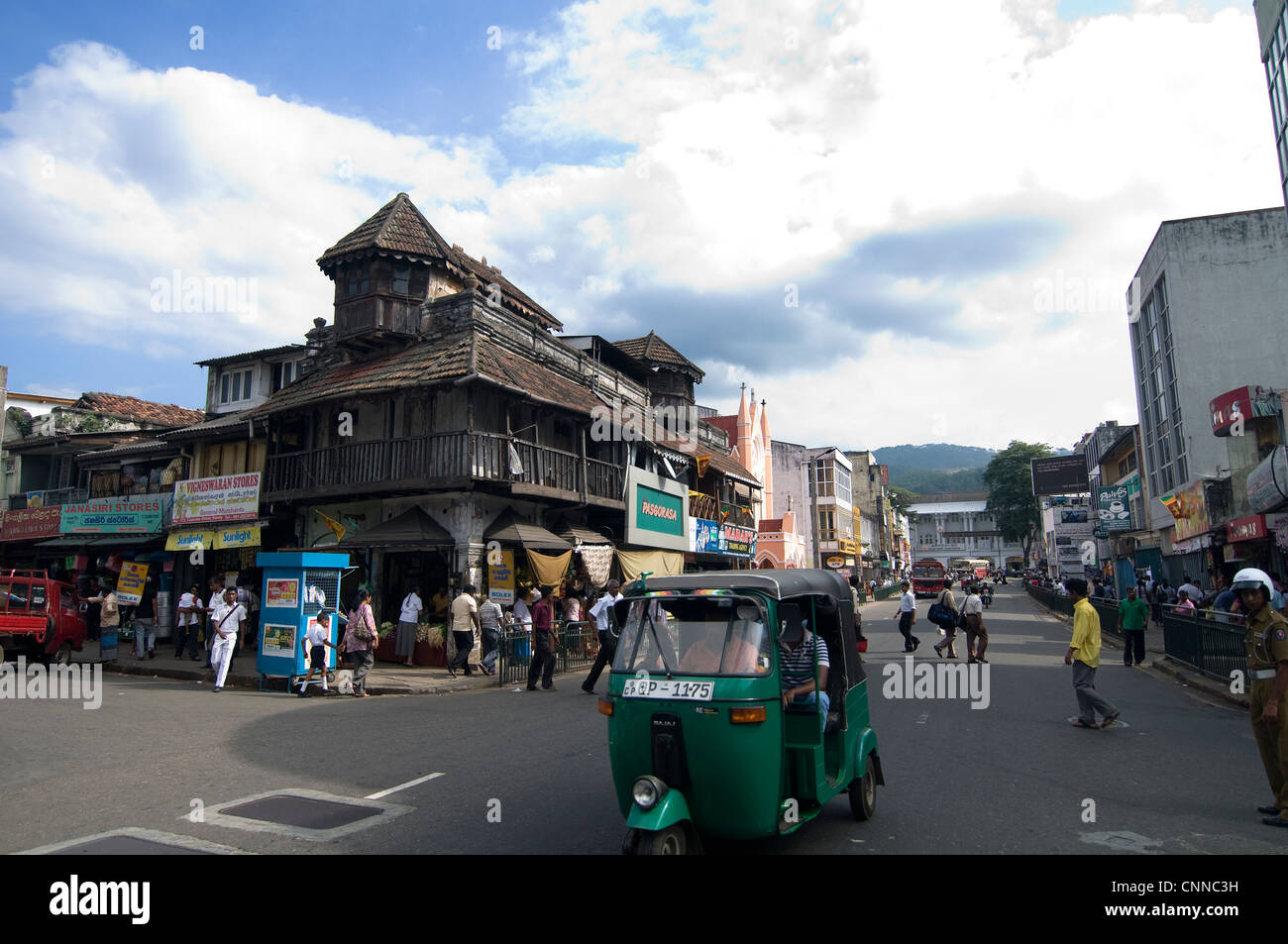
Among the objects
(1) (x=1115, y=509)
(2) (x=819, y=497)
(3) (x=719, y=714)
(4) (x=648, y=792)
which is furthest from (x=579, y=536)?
(2) (x=819, y=497)

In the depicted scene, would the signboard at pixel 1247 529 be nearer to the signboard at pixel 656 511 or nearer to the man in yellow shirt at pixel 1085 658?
the man in yellow shirt at pixel 1085 658

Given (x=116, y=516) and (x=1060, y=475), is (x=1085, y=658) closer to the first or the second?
(x=116, y=516)

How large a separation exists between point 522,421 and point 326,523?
5846 mm

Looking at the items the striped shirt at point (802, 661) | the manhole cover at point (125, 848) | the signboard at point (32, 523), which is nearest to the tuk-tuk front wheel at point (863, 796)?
the striped shirt at point (802, 661)

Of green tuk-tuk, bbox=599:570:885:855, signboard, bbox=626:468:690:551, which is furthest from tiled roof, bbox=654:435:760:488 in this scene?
green tuk-tuk, bbox=599:570:885:855

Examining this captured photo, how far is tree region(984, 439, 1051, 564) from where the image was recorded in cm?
7638

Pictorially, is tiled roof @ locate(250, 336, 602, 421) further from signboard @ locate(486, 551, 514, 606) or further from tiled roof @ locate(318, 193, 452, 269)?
signboard @ locate(486, 551, 514, 606)

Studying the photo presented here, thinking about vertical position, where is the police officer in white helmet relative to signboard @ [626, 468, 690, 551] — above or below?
below

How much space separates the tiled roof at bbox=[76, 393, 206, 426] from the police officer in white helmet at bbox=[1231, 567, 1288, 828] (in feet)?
113

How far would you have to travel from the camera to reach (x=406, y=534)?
703 inches

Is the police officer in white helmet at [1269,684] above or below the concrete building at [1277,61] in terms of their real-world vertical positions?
below

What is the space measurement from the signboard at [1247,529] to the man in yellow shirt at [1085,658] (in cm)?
1253

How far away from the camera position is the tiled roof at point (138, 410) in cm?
3225

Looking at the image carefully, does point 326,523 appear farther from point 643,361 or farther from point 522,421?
point 643,361
